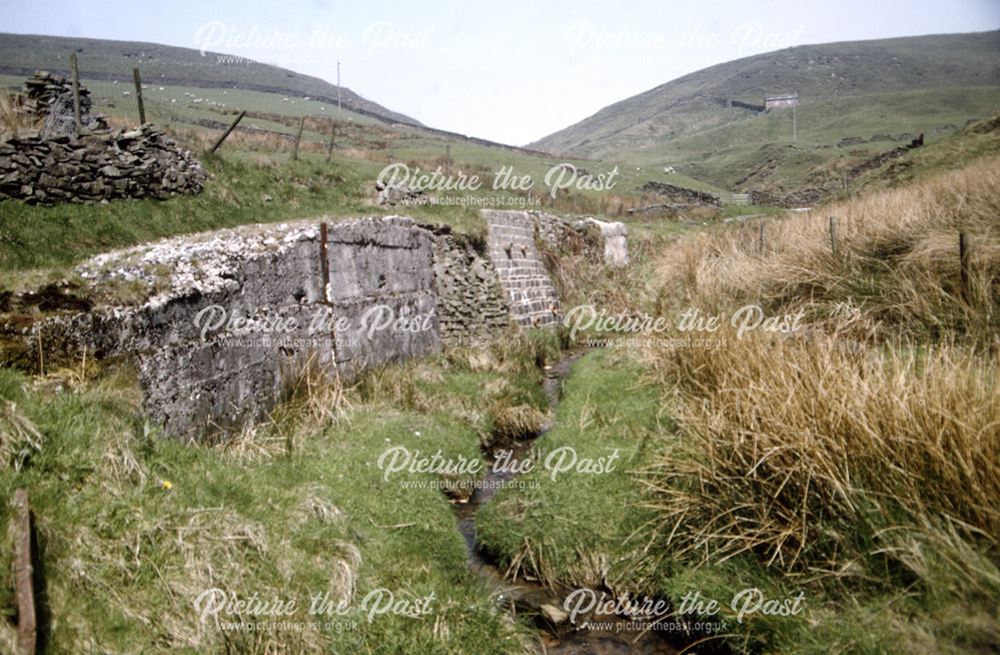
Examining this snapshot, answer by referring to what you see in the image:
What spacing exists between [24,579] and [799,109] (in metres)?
108

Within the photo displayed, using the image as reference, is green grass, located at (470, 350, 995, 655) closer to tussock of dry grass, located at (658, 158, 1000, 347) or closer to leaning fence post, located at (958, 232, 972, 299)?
tussock of dry grass, located at (658, 158, 1000, 347)

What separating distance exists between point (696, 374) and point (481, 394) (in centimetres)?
361

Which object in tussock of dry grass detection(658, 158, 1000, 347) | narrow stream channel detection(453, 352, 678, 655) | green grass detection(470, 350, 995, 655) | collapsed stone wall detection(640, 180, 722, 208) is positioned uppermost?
collapsed stone wall detection(640, 180, 722, 208)

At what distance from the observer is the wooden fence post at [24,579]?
2717mm

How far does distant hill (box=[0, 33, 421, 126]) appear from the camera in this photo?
2248 inches

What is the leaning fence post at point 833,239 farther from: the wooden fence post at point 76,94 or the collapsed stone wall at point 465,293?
the wooden fence post at point 76,94

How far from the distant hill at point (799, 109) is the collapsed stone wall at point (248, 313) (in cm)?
4664

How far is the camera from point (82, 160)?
967 cm

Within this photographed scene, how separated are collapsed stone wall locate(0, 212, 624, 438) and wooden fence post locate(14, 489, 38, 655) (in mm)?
1818

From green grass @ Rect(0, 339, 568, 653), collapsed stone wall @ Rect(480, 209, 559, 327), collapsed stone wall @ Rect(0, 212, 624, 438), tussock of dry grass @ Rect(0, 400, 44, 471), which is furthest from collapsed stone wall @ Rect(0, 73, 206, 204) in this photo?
tussock of dry grass @ Rect(0, 400, 44, 471)

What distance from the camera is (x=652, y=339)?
880cm

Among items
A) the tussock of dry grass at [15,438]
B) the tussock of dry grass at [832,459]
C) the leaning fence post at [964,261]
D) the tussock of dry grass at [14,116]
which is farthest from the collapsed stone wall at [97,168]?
the leaning fence post at [964,261]

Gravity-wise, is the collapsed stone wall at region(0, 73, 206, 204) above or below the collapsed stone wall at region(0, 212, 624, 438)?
above

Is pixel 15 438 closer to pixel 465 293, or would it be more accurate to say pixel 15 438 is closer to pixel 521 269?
pixel 465 293
